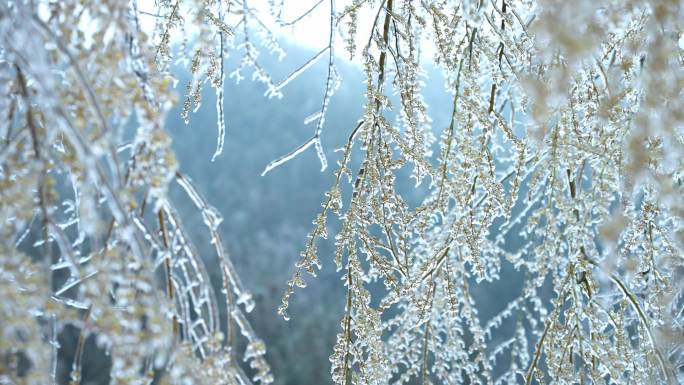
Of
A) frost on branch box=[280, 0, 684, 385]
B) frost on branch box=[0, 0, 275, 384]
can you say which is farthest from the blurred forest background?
frost on branch box=[0, 0, 275, 384]

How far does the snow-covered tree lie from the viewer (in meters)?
0.61

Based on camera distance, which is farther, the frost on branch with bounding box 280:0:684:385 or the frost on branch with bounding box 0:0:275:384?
the frost on branch with bounding box 280:0:684:385

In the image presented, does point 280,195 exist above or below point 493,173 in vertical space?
above

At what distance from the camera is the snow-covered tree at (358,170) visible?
0.61 m

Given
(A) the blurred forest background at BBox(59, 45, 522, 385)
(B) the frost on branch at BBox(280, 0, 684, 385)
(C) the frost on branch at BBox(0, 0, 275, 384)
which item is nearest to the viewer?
(C) the frost on branch at BBox(0, 0, 275, 384)

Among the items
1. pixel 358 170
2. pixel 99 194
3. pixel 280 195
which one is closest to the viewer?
pixel 99 194

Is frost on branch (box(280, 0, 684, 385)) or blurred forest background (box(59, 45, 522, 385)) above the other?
blurred forest background (box(59, 45, 522, 385))

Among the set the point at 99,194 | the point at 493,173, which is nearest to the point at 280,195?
the point at 493,173

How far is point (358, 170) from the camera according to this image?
3.71 feet

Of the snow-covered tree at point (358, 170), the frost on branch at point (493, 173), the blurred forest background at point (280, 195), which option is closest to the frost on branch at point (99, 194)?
the snow-covered tree at point (358, 170)

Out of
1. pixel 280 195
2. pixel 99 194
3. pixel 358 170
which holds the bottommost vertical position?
pixel 99 194

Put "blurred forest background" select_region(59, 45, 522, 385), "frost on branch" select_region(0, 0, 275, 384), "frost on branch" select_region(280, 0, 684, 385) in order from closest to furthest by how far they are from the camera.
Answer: "frost on branch" select_region(0, 0, 275, 384) < "frost on branch" select_region(280, 0, 684, 385) < "blurred forest background" select_region(59, 45, 522, 385)

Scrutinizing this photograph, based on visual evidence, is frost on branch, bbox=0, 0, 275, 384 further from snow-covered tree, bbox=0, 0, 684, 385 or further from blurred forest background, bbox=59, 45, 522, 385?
blurred forest background, bbox=59, 45, 522, 385

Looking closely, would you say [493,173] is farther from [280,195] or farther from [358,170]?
[280,195]
